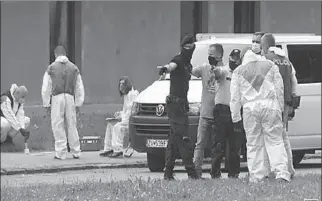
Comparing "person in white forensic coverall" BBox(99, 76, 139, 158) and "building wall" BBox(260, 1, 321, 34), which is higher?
"building wall" BBox(260, 1, 321, 34)

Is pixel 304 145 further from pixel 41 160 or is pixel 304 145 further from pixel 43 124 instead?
pixel 43 124

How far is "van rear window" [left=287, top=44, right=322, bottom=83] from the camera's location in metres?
17.7

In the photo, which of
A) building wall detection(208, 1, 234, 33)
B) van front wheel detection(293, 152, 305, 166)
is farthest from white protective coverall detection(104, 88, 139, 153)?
building wall detection(208, 1, 234, 33)

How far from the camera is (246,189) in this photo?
468 inches

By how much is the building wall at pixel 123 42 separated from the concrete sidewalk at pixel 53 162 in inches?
182

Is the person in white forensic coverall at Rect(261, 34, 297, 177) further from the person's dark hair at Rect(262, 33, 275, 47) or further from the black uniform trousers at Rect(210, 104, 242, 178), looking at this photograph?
the black uniform trousers at Rect(210, 104, 242, 178)

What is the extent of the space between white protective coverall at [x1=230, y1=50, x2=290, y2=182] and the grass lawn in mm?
403

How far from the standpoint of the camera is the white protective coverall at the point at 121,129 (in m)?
19.0

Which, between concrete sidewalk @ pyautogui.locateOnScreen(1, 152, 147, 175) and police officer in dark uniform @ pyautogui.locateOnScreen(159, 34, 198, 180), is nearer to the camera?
police officer in dark uniform @ pyautogui.locateOnScreen(159, 34, 198, 180)

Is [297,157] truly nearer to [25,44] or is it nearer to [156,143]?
[156,143]

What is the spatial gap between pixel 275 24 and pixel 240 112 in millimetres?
12806

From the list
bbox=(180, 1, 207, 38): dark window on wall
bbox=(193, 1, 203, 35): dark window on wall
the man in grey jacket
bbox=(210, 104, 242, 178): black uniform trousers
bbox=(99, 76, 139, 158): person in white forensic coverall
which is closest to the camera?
bbox=(210, 104, 242, 178): black uniform trousers

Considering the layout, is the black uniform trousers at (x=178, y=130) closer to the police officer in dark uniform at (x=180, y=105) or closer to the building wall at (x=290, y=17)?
the police officer in dark uniform at (x=180, y=105)

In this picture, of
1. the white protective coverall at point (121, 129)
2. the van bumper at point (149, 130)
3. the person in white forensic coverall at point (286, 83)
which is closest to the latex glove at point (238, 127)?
the person in white forensic coverall at point (286, 83)
